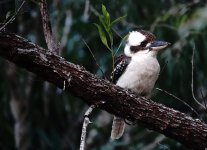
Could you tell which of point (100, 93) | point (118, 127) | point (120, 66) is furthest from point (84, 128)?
point (118, 127)

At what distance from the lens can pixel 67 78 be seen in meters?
3.59

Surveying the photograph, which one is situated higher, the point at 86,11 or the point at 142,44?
the point at 86,11

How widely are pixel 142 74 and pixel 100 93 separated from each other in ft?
3.28

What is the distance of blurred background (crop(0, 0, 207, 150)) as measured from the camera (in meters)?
6.50

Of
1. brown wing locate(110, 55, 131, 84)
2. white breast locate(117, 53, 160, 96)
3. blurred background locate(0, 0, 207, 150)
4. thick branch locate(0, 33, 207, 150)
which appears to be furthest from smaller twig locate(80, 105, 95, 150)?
blurred background locate(0, 0, 207, 150)

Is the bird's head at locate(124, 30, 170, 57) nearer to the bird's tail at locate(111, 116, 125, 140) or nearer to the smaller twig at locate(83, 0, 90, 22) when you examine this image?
the bird's tail at locate(111, 116, 125, 140)

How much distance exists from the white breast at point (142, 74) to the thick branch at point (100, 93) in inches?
31.2

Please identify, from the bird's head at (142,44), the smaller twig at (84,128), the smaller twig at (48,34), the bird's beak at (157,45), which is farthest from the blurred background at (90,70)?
the smaller twig at (84,128)

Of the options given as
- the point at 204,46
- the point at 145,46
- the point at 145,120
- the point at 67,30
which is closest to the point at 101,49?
the point at 67,30

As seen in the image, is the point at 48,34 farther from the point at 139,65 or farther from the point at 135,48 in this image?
the point at 135,48

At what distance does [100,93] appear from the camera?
3668mm

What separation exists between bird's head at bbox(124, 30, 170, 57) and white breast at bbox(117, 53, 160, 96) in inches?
1.6

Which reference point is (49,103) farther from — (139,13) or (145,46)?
(145,46)

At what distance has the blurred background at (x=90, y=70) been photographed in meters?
6.50
